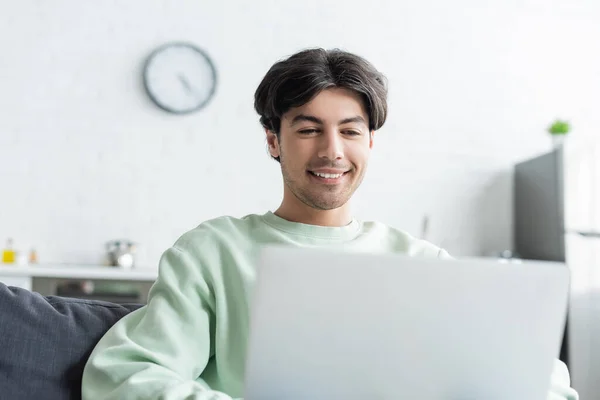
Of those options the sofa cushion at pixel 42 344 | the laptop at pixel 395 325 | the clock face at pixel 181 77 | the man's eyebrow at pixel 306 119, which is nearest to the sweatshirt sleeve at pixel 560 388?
the laptop at pixel 395 325

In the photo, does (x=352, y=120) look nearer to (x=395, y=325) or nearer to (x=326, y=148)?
(x=326, y=148)

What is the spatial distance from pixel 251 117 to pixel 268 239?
99.3 inches

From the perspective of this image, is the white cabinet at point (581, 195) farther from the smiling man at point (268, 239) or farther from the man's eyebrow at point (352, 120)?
the man's eyebrow at point (352, 120)

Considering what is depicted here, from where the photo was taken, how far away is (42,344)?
4.17ft

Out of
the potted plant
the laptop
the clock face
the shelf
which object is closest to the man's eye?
the laptop

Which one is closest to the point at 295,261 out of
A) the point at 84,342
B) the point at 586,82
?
the point at 84,342

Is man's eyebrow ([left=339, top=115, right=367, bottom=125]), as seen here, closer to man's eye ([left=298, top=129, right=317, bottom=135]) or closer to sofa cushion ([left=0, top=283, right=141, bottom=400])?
man's eye ([left=298, top=129, right=317, bottom=135])

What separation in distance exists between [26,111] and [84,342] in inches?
110

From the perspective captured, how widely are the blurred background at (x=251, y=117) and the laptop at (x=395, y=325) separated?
2.78 m

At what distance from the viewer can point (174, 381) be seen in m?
1.11

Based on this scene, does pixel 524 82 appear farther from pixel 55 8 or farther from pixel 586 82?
pixel 55 8

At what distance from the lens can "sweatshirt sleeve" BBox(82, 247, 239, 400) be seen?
1104 mm

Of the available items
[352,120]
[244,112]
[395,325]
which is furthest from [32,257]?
[395,325]

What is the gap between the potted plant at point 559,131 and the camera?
12.2ft
